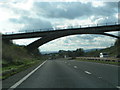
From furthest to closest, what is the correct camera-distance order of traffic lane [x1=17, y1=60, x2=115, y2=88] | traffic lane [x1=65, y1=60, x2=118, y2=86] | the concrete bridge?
the concrete bridge, traffic lane [x1=65, y1=60, x2=118, y2=86], traffic lane [x1=17, y1=60, x2=115, y2=88]

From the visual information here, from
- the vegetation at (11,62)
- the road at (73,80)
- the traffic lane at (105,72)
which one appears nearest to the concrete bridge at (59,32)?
the vegetation at (11,62)

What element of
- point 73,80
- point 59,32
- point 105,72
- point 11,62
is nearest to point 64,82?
point 73,80

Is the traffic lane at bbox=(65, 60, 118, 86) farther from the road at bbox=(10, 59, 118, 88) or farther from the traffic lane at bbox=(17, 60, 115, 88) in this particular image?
the traffic lane at bbox=(17, 60, 115, 88)

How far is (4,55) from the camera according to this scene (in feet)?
136

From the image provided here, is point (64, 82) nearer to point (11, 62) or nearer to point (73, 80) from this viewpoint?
point (73, 80)

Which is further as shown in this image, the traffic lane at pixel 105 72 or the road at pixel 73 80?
the traffic lane at pixel 105 72

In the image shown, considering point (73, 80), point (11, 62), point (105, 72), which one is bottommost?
point (11, 62)

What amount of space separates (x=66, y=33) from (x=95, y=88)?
3128 inches

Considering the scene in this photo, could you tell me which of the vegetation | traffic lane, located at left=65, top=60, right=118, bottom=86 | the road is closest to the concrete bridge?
the vegetation

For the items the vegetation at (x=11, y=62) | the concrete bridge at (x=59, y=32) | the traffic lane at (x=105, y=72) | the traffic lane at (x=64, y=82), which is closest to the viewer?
the traffic lane at (x=64, y=82)

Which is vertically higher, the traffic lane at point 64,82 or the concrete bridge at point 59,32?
the concrete bridge at point 59,32

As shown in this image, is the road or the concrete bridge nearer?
the road

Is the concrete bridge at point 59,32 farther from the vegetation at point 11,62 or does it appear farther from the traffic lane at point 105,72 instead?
the traffic lane at point 105,72

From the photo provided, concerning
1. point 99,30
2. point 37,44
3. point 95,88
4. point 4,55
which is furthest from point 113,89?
point 37,44
